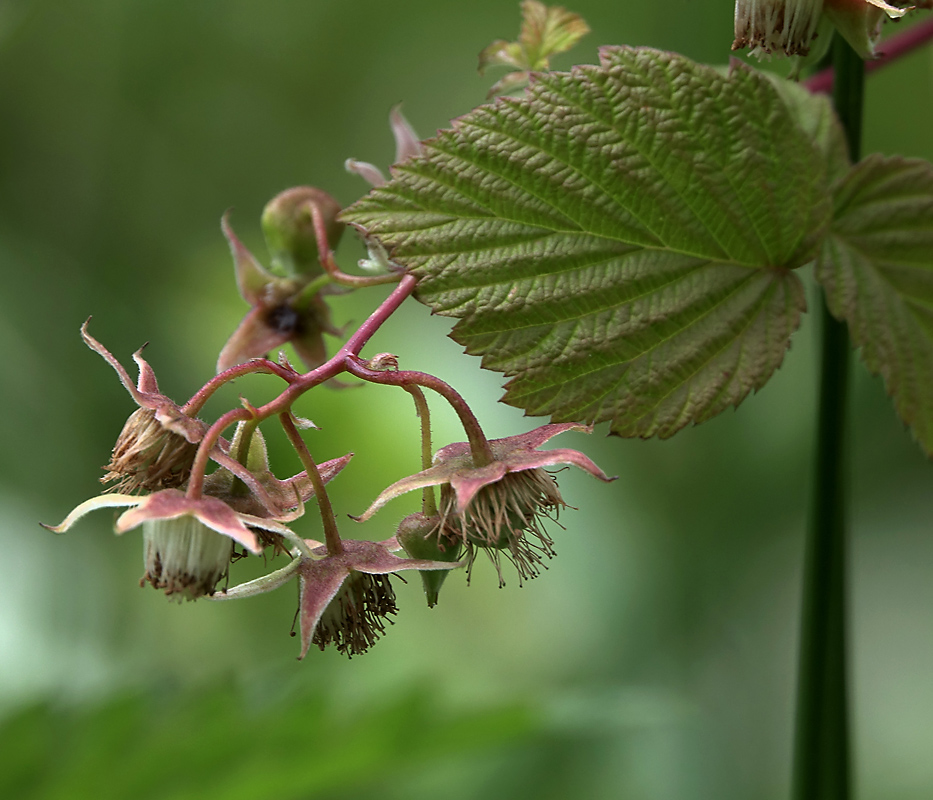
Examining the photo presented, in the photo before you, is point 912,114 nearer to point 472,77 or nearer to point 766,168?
point 472,77

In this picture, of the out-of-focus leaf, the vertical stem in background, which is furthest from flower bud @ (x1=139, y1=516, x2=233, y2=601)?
the out-of-focus leaf

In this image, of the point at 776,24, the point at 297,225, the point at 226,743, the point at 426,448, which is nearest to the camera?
the point at 776,24

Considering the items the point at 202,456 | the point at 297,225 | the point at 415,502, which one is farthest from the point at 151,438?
the point at 415,502

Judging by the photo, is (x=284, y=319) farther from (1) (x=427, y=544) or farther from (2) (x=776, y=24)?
(2) (x=776, y=24)

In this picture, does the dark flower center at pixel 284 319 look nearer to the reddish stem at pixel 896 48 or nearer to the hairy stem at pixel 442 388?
the hairy stem at pixel 442 388

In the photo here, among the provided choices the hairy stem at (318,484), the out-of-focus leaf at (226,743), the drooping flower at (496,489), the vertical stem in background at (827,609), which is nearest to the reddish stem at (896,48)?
the vertical stem in background at (827,609)

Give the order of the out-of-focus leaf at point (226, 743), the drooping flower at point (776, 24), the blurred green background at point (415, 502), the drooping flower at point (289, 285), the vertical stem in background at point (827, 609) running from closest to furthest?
the drooping flower at point (776, 24) → the vertical stem in background at point (827, 609) → the drooping flower at point (289, 285) → the out-of-focus leaf at point (226, 743) → the blurred green background at point (415, 502)
